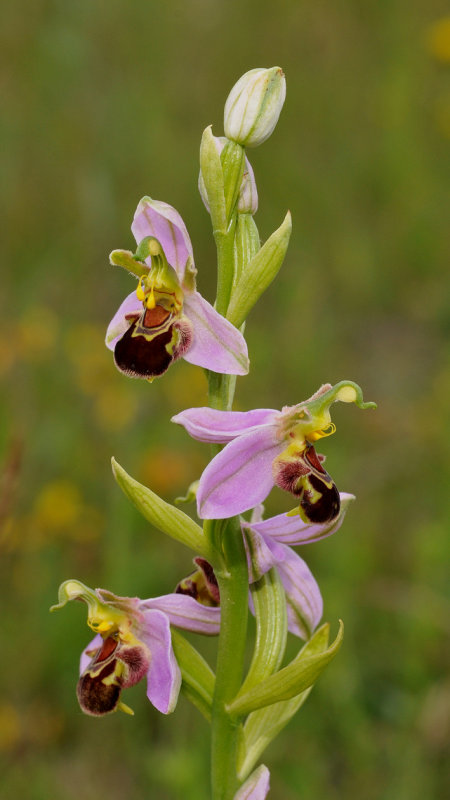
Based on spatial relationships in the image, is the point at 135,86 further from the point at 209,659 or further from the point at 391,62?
the point at 209,659

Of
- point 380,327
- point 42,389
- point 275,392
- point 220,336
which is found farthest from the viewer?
point 380,327

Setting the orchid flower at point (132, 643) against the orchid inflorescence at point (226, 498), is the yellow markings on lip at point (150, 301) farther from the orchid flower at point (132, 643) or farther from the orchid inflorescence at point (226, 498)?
the orchid flower at point (132, 643)

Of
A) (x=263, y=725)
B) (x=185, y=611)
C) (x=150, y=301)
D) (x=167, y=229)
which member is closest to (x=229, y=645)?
(x=185, y=611)

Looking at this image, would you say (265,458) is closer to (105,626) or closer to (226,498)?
(226,498)

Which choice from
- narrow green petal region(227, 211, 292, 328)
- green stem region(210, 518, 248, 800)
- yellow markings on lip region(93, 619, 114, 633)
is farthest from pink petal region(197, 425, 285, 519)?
yellow markings on lip region(93, 619, 114, 633)

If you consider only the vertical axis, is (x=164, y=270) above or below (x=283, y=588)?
above

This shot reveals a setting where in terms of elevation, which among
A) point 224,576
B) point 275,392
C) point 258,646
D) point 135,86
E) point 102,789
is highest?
point 135,86

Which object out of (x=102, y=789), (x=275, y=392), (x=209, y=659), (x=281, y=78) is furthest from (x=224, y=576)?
(x=275, y=392)
